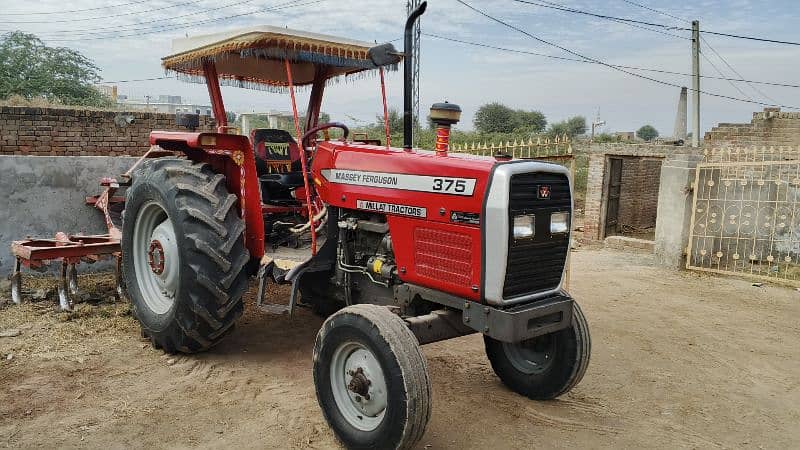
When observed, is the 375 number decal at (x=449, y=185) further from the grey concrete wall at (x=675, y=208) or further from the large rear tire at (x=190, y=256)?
the grey concrete wall at (x=675, y=208)

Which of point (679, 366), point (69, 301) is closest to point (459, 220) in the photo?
point (679, 366)

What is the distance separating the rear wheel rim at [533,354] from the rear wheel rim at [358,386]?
1225 millimetres

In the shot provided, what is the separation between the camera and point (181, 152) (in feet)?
16.3

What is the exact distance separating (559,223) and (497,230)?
500 millimetres

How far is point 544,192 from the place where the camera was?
10.7 feet

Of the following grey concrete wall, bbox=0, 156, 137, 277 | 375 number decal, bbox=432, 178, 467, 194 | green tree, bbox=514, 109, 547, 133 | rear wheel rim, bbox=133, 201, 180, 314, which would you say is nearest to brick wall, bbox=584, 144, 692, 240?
375 number decal, bbox=432, 178, 467, 194

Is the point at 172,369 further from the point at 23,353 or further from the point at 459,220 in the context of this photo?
the point at 459,220

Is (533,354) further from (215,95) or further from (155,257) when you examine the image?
(215,95)

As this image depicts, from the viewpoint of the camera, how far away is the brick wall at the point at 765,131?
12.0 metres

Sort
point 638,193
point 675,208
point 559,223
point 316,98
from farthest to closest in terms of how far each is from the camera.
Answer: point 638,193 → point 675,208 → point 316,98 → point 559,223

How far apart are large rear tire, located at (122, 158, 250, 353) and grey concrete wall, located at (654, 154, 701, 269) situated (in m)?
6.57

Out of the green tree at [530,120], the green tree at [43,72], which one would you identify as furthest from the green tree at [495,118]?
the green tree at [43,72]

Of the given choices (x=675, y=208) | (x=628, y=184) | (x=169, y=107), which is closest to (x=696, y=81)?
(x=628, y=184)

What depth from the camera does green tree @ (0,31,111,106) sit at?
17.8 m
